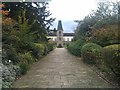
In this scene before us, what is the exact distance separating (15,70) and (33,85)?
5.88 feet

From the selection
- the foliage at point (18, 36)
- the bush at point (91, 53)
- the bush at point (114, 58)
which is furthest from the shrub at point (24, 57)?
the bush at point (114, 58)

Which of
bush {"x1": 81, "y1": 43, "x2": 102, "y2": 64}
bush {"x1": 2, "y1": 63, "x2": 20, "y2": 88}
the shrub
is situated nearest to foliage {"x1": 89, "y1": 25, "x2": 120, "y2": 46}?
bush {"x1": 81, "y1": 43, "x2": 102, "y2": 64}

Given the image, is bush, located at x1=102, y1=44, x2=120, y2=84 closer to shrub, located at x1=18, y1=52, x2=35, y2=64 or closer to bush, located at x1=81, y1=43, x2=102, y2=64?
shrub, located at x1=18, y1=52, x2=35, y2=64

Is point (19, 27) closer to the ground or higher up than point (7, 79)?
higher up

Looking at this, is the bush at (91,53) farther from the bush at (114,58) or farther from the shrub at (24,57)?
the bush at (114,58)

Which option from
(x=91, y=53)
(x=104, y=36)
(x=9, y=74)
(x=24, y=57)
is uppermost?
(x=104, y=36)

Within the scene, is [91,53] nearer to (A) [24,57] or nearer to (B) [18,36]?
(A) [24,57]

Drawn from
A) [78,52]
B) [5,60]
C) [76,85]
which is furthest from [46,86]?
[78,52]

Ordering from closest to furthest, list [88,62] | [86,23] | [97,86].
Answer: [97,86] → [88,62] → [86,23]

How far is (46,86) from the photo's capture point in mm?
7809

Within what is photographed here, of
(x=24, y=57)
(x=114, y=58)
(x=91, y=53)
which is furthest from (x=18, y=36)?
(x=114, y=58)

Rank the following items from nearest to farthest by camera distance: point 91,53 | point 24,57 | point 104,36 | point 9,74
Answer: point 9,74, point 24,57, point 91,53, point 104,36

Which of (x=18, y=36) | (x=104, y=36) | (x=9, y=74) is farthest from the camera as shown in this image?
(x=104, y=36)

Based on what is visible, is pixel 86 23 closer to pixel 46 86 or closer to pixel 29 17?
pixel 29 17
